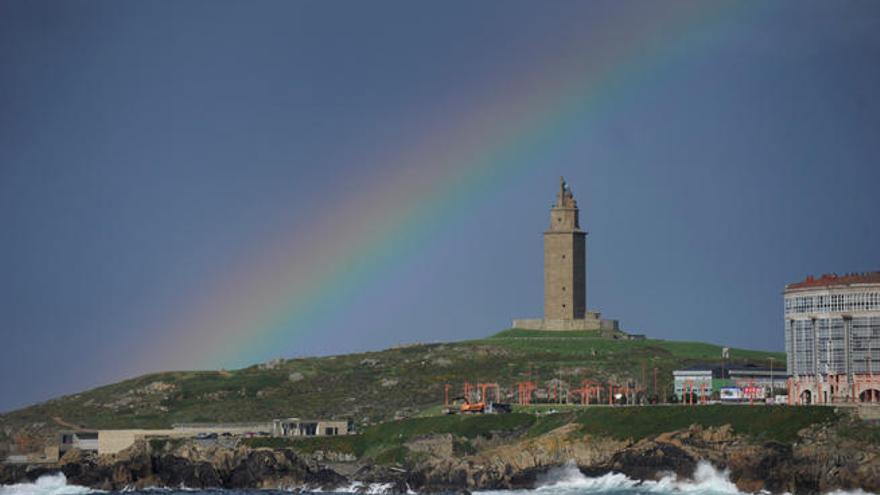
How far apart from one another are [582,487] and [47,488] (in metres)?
44.1

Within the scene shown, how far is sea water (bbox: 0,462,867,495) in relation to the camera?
5541 inches

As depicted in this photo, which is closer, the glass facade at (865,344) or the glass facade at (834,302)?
the glass facade at (865,344)

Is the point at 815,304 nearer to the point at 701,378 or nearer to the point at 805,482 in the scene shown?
the point at 701,378

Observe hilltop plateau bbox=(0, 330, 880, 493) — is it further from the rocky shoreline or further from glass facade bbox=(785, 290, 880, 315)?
glass facade bbox=(785, 290, 880, 315)

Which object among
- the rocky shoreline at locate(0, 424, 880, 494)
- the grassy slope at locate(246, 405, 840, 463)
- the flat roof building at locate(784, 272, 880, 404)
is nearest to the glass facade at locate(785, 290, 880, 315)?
the flat roof building at locate(784, 272, 880, 404)

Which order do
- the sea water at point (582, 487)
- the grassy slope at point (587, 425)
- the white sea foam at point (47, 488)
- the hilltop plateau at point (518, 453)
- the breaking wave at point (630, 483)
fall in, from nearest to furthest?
the hilltop plateau at point (518, 453)
the breaking wave at point (630, 483)
the sea water at point (582, 487)
the grassy slope at point (587, 425)
the white sea foam at point (47, 488)

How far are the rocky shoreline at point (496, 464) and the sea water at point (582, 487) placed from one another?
768mm

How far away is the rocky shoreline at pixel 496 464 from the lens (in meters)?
137

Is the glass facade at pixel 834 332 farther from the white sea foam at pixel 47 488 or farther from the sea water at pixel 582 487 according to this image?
the white sea foam at pixel 47 488

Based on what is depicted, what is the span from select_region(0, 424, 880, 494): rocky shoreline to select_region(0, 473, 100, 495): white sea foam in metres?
0.81

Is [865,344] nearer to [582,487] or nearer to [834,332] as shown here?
[834,332]

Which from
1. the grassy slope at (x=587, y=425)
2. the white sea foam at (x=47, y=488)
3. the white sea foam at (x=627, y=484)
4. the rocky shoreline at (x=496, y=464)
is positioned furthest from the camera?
the white sea foam at (x=47, y=488)

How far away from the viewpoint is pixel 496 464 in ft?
502

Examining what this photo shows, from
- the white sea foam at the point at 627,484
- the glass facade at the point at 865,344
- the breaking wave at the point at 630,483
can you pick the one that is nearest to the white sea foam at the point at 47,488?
the white sea foam at the point at 627,484
